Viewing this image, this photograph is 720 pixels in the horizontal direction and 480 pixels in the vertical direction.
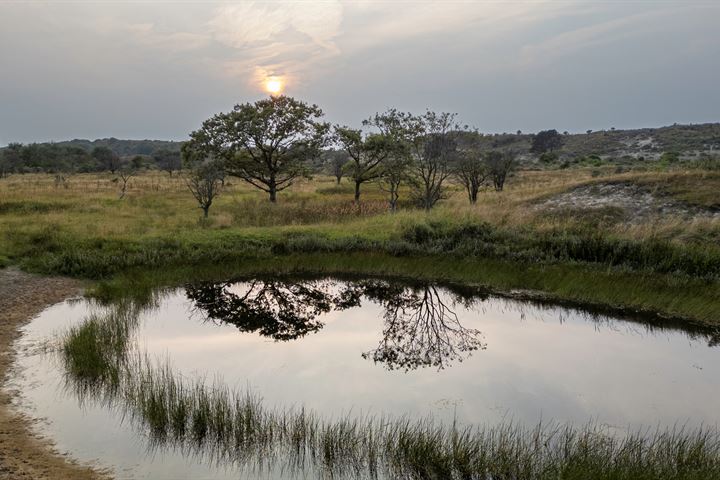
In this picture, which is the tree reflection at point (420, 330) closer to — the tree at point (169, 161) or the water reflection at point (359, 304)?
the water reflection at point (359, 304)

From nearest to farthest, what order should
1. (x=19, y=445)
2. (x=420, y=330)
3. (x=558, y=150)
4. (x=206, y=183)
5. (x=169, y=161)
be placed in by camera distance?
(x=19, y=445) < (x=420, y=330) < (x=206, y=183) < (x=169, y=161) < (x=558, y=150)

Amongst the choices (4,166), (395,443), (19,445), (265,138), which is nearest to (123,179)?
(265,138)

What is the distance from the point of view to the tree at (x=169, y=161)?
75.0m

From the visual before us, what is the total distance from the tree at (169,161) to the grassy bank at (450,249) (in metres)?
48.7

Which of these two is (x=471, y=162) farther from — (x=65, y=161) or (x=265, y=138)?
(x=65, y=161)

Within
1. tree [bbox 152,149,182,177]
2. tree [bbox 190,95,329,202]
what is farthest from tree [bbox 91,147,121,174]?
tree [bbox 190,95,329,202]

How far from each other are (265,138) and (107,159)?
62.3 metres

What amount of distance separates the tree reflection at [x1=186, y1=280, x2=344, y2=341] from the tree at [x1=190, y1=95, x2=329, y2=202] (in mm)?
18084

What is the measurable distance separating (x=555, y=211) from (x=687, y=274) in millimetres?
10306

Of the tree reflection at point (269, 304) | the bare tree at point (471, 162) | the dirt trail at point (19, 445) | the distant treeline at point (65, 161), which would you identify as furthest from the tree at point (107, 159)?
the dirt trail at point (19, 445)

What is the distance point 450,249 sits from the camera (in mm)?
20297

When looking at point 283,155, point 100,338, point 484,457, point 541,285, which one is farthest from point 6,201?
point 484,457

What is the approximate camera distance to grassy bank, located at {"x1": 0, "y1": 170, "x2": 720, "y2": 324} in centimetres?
1509

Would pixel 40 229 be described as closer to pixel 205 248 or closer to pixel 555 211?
pixel 205 248
